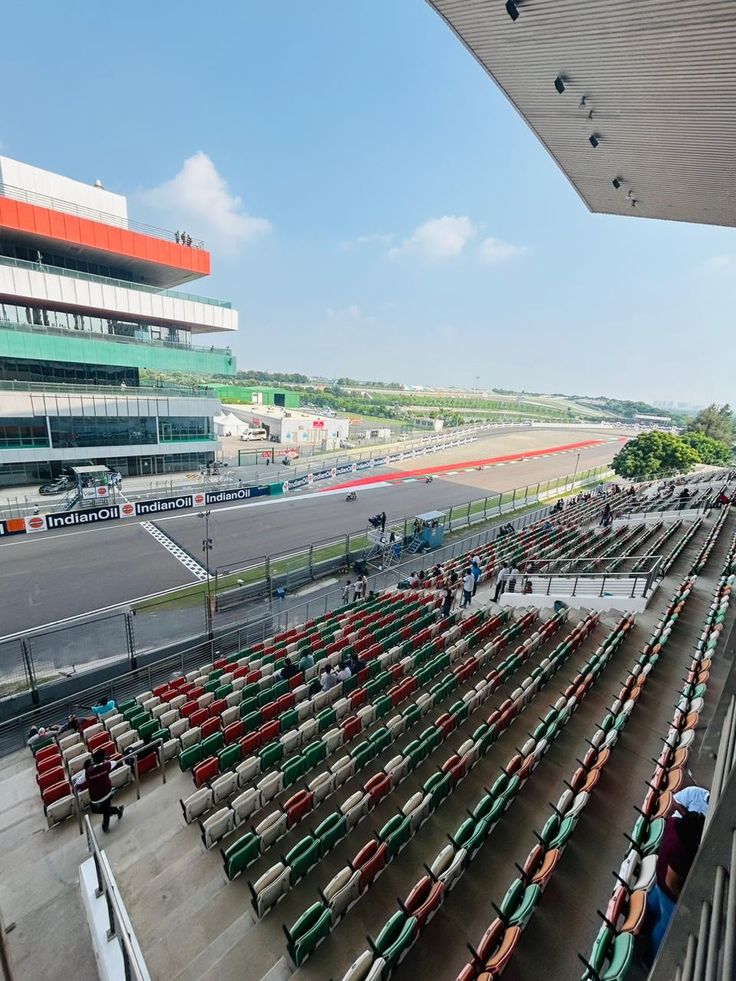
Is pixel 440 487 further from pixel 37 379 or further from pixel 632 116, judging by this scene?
pixel 37 379

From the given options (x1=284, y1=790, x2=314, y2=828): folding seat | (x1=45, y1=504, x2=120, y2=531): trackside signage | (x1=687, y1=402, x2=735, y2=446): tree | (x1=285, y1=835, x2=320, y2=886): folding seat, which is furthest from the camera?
(x1=687, y1=402, x2=735, y2=446): tree

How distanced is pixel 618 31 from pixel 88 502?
32.8 m

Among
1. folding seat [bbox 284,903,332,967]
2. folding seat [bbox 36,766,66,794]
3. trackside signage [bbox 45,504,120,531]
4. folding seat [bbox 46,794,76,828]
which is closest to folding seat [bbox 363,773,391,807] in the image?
folding seat [bbox 284,903,332,967]

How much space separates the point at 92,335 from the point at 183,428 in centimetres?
959

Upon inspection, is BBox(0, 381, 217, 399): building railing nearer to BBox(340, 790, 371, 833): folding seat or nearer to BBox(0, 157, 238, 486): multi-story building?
BBox(0, 157, 238, 486): multi-story building

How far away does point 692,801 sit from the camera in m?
4.77

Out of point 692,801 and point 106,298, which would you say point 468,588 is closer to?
point 692,801

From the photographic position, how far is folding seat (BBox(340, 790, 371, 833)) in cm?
611

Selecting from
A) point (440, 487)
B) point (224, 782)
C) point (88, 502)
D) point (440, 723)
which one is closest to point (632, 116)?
point (440, 723)

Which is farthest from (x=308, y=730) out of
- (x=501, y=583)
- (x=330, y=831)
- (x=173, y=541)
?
(x=173, y=541)

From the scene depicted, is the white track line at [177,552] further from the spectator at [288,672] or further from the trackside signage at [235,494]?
the spectator at [288,672]

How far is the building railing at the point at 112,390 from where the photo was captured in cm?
2953

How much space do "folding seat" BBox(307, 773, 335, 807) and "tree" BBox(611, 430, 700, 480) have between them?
45630 millimetres

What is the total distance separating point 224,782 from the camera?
22.6 feet
